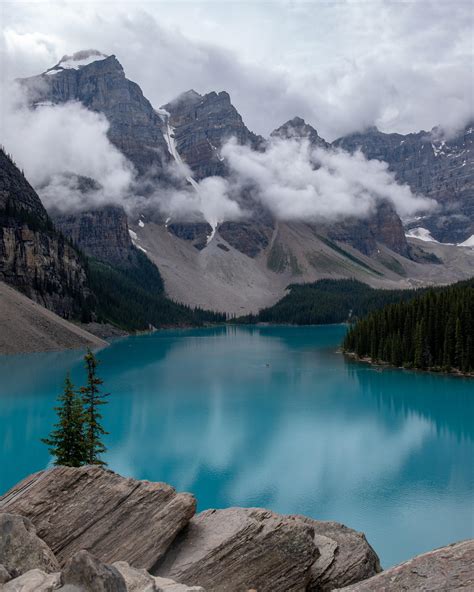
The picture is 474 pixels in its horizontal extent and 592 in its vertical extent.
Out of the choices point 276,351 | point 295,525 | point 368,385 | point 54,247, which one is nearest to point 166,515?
point 295,525

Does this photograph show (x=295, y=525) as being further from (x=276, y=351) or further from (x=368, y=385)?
(x=276, y=351)

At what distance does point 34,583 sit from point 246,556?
518 centimetres

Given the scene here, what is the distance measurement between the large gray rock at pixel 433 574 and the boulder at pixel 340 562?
137 inches

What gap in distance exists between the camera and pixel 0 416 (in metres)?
49.6

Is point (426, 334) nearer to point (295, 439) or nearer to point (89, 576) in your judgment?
point (295, 439)

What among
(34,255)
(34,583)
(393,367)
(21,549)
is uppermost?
(34,255)

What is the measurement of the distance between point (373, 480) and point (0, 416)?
116 feet

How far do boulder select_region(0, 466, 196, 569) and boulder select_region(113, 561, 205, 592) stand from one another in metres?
1.85

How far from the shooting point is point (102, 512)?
13.5 meters

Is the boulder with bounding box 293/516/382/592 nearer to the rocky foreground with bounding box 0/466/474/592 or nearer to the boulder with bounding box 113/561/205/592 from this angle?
the rocky foreground with bounding box 0/466/474/592

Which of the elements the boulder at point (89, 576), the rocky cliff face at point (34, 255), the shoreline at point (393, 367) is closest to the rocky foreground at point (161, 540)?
the boulder at point (89, 576)

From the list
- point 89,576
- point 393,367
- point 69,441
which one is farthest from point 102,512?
point 393,367

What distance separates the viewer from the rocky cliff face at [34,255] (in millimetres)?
141000

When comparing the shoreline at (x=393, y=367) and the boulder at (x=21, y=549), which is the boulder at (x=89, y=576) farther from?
the shoreline at (x=393, y=367)
